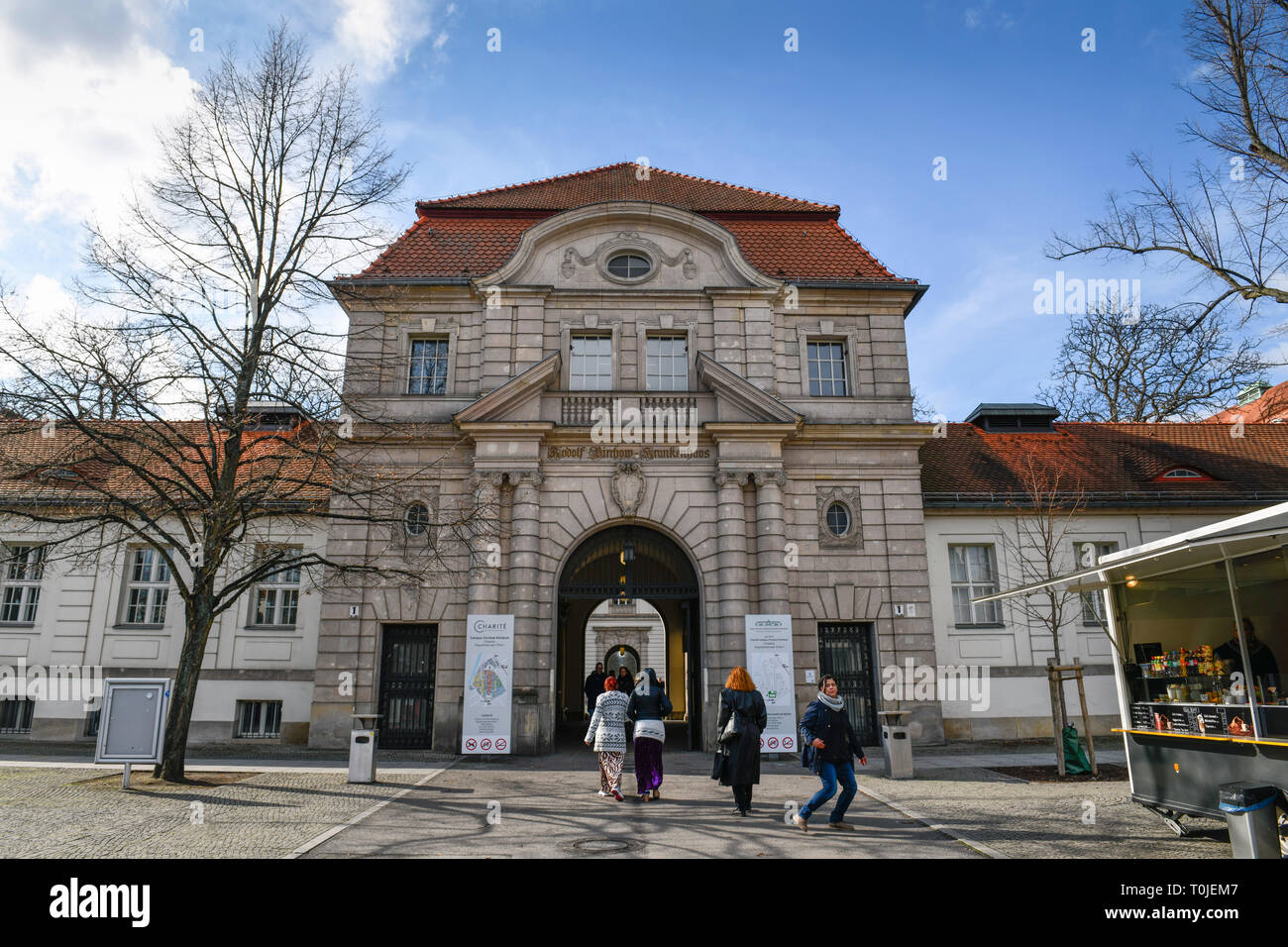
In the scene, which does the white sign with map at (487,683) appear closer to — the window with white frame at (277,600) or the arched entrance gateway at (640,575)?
the arched entrance gateway at (640,575)

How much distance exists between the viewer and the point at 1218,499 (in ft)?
71.5

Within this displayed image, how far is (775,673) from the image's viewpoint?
17516 mm

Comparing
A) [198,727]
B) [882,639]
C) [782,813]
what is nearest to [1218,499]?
[882,639]

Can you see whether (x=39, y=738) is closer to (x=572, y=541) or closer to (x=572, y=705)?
(x=572, y=541)

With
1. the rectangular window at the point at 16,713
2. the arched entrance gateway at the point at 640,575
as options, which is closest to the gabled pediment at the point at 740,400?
the arched entrance gateway at the point at 640,575

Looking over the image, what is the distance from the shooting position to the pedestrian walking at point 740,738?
10539mm

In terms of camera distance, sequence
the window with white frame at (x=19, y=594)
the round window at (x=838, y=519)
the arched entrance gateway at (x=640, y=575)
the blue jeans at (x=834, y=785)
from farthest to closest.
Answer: the window with white frame at (x=19, y=594)
the round window at (x=838, y=519)
the arched entrance gateway at (x=640, y=575)
the blue jeans at (x=834, y=785)

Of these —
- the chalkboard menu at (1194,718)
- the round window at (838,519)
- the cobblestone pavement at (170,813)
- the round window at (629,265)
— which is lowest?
the cobblestone pavement at (170,813)

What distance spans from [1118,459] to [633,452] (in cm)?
1510

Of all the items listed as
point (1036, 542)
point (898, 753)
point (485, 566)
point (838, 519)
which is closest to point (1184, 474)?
point (1036, 542)

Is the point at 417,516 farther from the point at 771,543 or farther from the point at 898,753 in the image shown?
the point at 898,753

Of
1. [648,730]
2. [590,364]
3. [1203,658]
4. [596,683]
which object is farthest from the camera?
[596,683]

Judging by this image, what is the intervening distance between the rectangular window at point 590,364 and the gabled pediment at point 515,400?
1.19 m

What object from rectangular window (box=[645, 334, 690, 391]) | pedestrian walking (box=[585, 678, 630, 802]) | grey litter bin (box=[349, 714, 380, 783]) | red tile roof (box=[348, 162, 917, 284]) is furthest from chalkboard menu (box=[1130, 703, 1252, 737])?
red tile roof (box=[348, 162, 917, 284])
